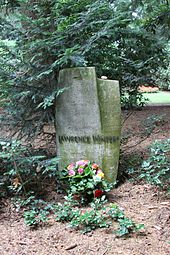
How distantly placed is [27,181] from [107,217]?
34.0 inches

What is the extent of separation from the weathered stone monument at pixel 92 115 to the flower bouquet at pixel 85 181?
173 mm

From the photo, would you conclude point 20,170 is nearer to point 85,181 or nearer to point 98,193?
point 85,181

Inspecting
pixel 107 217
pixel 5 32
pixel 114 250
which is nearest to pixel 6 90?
pixel 5 32

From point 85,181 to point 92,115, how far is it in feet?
A: 2.27

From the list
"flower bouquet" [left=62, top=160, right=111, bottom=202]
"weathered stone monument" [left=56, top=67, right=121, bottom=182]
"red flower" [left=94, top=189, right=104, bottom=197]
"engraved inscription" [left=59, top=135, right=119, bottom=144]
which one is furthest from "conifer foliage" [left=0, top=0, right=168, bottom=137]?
"red flower" [left=94, top=189, right=104, bottom=197]

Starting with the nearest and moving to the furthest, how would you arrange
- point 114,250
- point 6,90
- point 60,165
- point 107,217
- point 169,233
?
1. point 114,250
2. point 169,233
3. point 107,217
4. point 6,90
5. point 60,165

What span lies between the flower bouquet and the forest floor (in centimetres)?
17

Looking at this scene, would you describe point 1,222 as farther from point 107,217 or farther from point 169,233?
point 169,233

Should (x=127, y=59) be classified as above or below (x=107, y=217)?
above

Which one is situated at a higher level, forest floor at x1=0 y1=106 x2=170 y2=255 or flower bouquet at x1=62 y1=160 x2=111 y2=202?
flower bouquet at x1=62 y1=160 x2=111 y2=202

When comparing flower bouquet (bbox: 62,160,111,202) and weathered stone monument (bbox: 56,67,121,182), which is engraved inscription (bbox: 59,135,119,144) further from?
flower bouquet (bbox: 62,160,111,202)

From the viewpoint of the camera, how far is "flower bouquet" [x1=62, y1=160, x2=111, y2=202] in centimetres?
282

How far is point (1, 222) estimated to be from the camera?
8.59ft

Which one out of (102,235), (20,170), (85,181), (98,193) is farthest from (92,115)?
(102,235)
